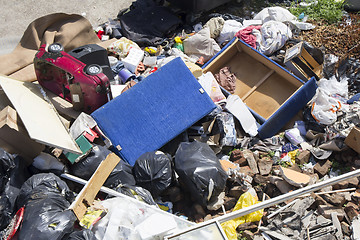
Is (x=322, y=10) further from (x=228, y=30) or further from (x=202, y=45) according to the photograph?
(x=202, y=45)

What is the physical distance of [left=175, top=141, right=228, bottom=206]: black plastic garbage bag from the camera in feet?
11.6

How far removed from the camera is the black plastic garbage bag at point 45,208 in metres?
2.89

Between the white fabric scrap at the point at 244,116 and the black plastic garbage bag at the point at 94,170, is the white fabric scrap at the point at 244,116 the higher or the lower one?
the lower one

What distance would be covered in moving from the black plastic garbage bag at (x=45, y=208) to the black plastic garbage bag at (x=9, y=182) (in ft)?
0.31

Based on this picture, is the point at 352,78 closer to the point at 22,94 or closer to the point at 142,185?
the point at 142,185

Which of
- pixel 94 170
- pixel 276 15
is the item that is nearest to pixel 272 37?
pixel 276 15

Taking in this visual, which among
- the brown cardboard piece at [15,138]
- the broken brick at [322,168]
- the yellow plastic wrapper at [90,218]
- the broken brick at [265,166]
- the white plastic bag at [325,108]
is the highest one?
the brown cardboard piece at [15,138]

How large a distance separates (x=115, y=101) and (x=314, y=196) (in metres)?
2.39

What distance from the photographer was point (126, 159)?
155 inches

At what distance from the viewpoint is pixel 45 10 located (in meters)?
6.47

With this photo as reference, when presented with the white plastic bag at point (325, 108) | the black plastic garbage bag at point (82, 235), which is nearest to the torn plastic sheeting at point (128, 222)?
the black plastic garbage bag at point (82, 235)

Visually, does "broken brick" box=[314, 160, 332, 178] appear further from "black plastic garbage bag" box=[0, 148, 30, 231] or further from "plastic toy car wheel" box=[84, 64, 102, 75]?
"black plastic garbage bag" box=[0, 148, 30, 231]

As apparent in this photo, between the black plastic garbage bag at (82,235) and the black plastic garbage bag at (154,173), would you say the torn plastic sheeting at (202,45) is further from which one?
the black plastic garbage bag at (82,235)

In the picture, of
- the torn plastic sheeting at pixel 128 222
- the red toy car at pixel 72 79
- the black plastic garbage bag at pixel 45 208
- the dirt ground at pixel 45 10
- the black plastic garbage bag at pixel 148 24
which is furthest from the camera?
the dirt ground at pixel 45 10
